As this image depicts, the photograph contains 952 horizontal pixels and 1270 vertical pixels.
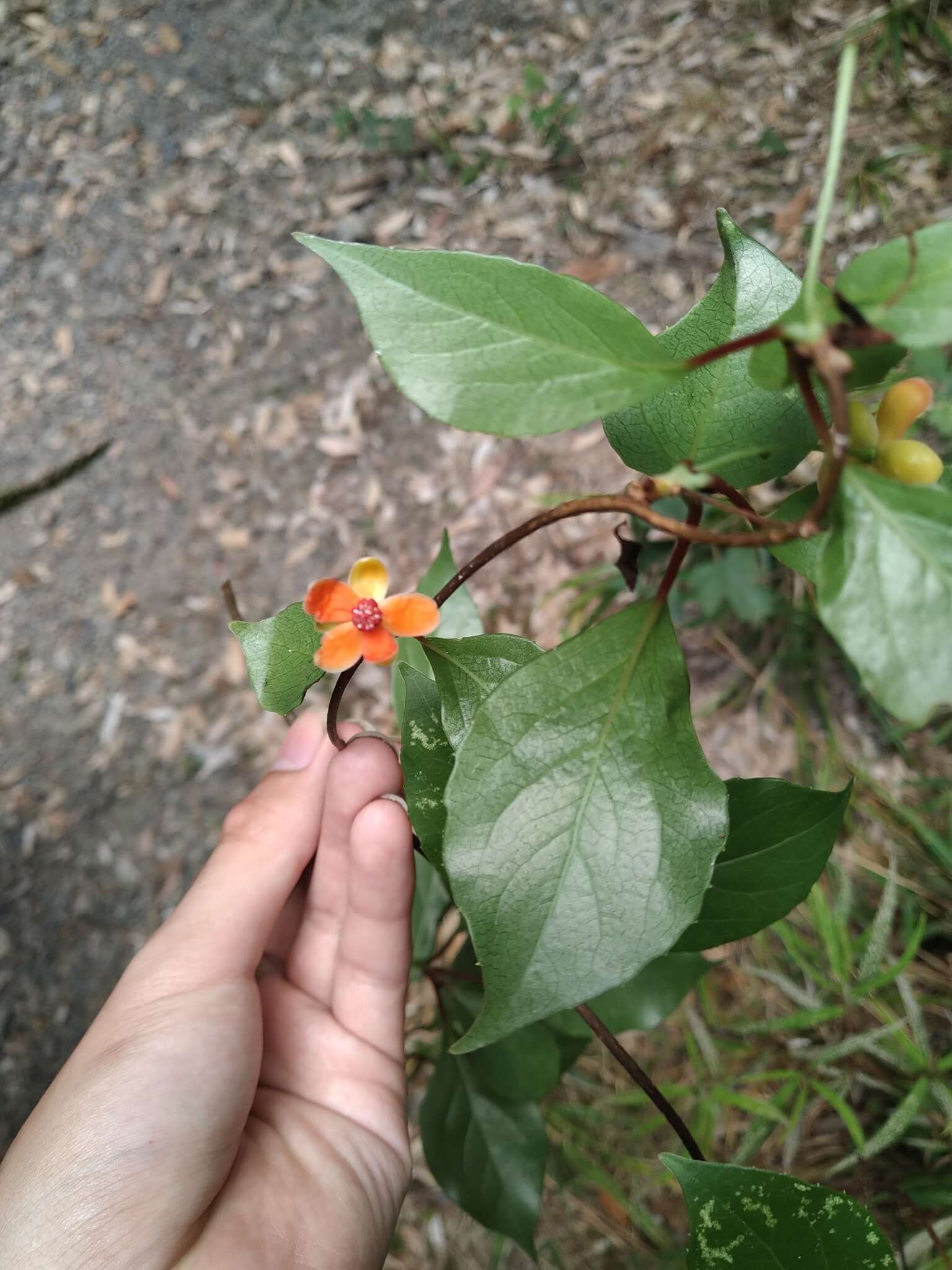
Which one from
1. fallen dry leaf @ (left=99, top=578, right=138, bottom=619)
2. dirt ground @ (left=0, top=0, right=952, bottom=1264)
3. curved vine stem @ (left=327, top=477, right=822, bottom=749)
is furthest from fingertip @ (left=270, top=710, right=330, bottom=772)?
fallen dry leaf @ (left=99, top=578, right=138, bottom=619)

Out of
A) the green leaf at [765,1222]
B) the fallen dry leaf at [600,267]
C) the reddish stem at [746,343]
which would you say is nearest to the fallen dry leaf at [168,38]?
the fallen dry leaf at [600,267]

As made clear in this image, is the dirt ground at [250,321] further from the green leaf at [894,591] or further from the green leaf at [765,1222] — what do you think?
the green leaf at [894,591]

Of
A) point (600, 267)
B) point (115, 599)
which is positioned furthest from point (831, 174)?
point (115, 599)

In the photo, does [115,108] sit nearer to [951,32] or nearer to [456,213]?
[456,213]

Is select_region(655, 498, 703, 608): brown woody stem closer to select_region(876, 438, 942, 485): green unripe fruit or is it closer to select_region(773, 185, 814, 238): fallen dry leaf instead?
select_region(876, 438, 942, 485): green unripe fruit

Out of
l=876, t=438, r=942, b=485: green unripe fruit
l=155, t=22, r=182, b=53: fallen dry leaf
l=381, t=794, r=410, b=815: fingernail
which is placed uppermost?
l=155, t=22, r=182, b=53: fallen dry leaf

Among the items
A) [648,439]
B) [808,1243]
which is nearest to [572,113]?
[648,439]
